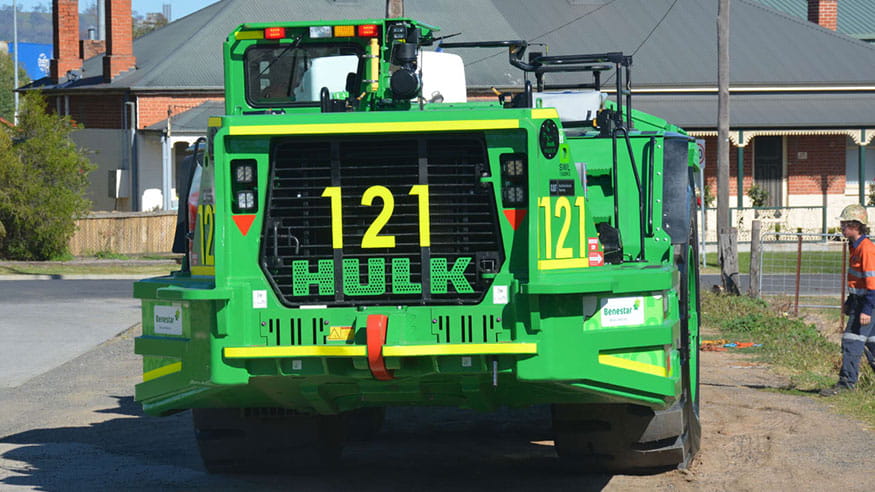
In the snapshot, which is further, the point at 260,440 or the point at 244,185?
the point at 260,440

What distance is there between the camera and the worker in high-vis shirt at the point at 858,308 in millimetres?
11898

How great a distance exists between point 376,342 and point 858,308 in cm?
667

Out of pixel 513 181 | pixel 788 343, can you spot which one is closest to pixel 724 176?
pixel 788 343

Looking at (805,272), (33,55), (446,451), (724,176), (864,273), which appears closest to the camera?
(446,451)

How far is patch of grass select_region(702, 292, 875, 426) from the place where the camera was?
11795mm

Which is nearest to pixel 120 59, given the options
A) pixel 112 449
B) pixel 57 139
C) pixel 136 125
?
pixel 136 125

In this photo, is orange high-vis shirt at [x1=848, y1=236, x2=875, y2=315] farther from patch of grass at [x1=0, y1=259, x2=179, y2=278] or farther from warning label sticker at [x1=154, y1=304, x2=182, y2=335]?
patch of grass at [x1=0, y1=259, x2=179, y2=278]

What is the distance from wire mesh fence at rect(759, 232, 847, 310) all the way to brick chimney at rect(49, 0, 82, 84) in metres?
23.8

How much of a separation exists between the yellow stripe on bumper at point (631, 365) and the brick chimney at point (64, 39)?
39.5 metres

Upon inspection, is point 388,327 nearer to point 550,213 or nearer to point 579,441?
point 550,213

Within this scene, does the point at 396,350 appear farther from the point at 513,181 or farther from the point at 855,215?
the point at 855,215

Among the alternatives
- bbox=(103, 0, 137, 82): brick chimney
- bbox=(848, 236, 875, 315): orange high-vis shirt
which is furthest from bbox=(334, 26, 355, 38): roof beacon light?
bbox=(103, 0, 137, 82): brick chimney

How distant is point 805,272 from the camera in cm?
2650

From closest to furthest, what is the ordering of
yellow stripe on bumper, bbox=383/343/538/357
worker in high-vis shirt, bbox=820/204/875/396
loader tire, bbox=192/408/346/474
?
yellow stripe on bumper, bbox=383/343/538/357
loader tire, bbox=192/408/346/474
worker in high-vis shirt, bbox=820/204/875/396
